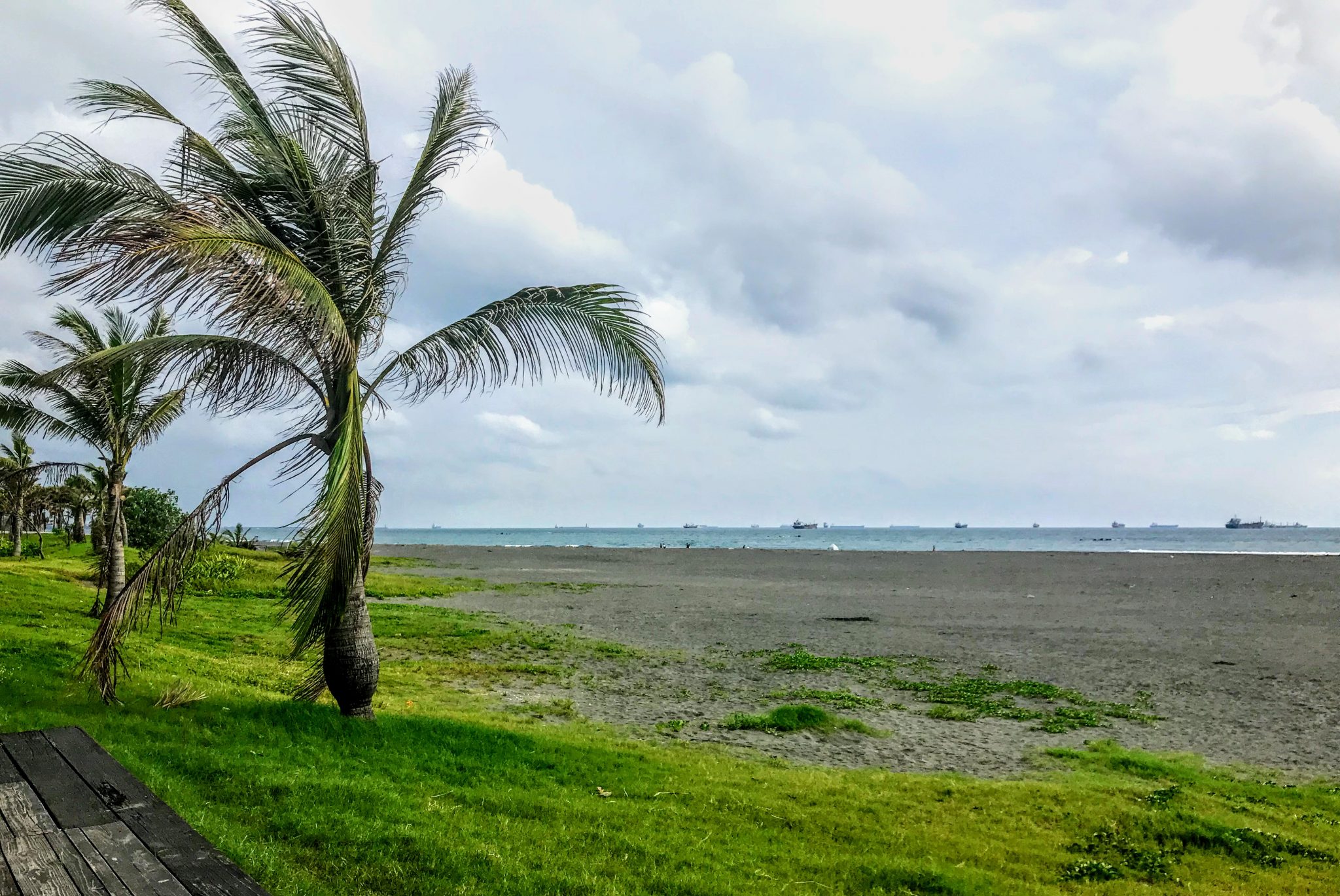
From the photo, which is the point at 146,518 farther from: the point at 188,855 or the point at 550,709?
the point at 188,855

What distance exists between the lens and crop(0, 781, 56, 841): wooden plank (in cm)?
419

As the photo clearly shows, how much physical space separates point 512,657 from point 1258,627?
26.4 metres

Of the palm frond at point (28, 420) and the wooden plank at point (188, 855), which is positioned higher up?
the palm frond at point (28, 420)

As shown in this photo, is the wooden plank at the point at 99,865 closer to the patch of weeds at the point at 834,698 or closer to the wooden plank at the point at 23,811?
the wooden plank at the point at 23,811

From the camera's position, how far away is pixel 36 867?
3738 millimetres

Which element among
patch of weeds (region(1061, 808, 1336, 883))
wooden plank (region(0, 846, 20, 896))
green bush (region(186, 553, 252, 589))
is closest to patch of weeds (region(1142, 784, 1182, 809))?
patch of weeds (region(1061, 808, 1336, 883))

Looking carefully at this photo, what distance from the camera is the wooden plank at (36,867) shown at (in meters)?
3.51

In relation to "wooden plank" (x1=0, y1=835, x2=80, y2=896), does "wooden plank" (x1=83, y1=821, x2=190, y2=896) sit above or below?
below

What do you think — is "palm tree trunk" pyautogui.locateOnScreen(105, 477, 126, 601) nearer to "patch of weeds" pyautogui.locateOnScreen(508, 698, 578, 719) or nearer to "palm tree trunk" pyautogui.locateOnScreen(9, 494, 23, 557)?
"patch of weeds" pyautogui.locateOnScreen(508, 698, 578, 719)

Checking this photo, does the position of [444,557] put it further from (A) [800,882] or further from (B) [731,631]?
(A) [800,882]

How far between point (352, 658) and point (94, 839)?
5.57 meters

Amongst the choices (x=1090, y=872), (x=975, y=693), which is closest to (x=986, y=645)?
(x=975, y=693)

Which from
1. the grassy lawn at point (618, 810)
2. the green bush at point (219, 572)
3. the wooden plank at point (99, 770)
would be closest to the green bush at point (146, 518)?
the green bush at point (219, 572)

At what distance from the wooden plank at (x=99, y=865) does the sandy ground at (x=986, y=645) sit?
9.67 meters
